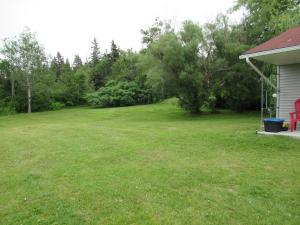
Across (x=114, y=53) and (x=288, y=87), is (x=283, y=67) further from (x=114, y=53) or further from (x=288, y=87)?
(x=114, y=53)

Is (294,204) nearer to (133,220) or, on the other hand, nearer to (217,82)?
(133,220)

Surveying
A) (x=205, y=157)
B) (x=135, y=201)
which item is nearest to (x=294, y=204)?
(x=135, y=201)

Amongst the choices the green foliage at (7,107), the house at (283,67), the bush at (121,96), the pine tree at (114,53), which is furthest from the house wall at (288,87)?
the pine tree at (114,53)

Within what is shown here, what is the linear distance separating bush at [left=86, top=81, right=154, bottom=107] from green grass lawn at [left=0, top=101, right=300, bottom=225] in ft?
73.0

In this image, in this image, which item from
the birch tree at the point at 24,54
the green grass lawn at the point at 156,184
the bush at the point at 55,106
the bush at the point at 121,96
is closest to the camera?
the green grass lawn at the point at 156,184

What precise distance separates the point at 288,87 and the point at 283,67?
637 mm

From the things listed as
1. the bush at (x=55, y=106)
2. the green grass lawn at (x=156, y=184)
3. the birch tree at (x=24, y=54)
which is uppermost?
the birch tree at (x=24, y=54)

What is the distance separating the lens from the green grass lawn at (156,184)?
2984 mm

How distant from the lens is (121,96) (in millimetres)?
28938

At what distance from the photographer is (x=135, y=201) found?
11.0ft

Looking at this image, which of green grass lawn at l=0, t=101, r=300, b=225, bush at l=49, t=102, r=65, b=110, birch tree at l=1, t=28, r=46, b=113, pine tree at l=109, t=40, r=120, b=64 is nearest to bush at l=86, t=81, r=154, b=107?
bush at l=49, t=102, r=65, b=110

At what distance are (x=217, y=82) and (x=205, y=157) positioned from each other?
11.7m

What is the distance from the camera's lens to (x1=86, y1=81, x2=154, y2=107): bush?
28.9 m

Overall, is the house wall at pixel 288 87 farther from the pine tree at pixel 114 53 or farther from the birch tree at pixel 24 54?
the pine tree at pixel 114 53
